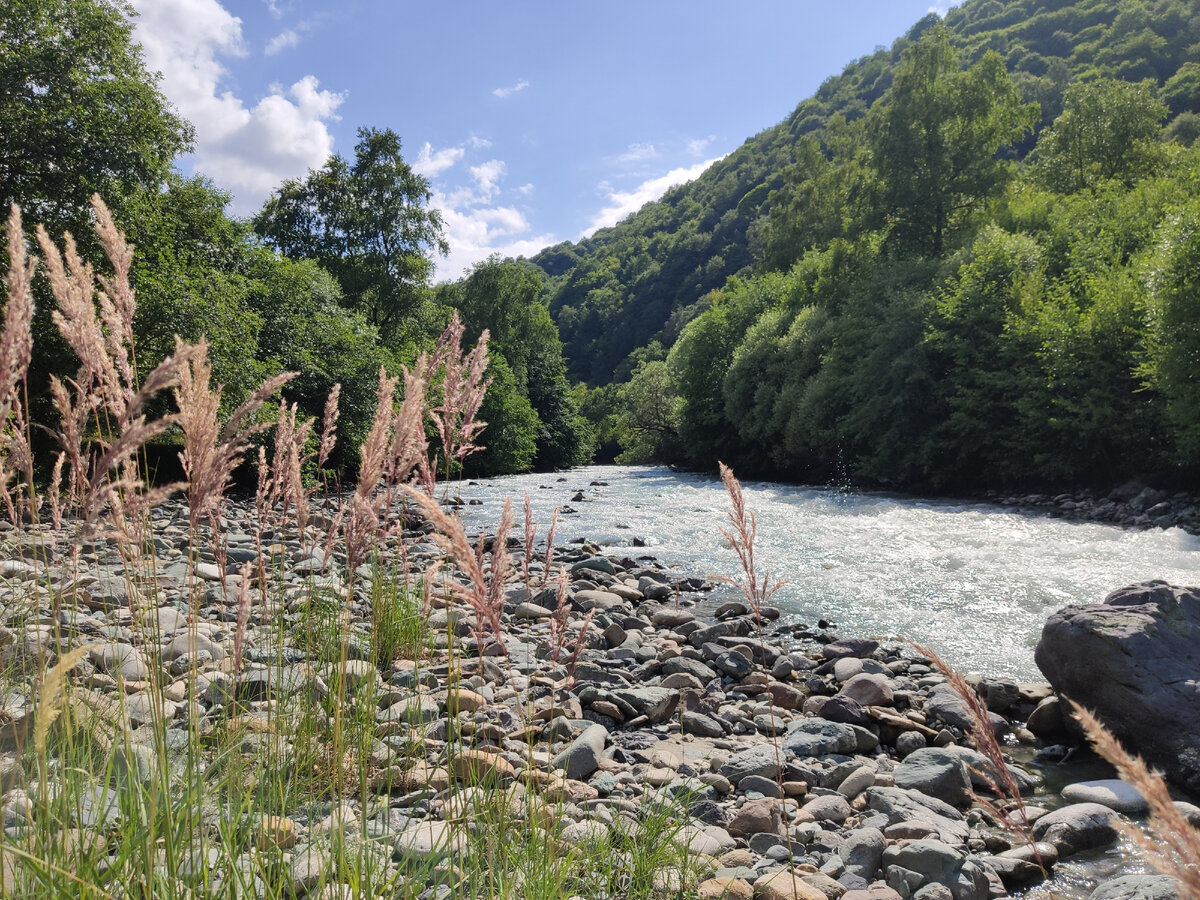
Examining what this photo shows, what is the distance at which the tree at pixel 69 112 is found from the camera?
1353cm

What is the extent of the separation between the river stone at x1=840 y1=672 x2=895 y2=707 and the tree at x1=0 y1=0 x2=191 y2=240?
15.7 metres

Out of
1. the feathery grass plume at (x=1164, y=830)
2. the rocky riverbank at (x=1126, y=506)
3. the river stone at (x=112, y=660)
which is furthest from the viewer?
the rocky riverbank at (x=1126, y=506)

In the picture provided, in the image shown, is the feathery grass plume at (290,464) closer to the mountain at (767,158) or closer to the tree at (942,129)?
the tree at (942,129)

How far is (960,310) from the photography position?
2052 cm

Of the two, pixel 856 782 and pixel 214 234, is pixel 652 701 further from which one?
pixel 214 234

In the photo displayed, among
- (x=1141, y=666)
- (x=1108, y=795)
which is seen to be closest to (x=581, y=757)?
(x=1108, y=795)

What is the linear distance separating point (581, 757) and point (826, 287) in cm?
2901

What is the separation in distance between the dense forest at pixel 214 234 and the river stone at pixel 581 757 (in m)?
2.30

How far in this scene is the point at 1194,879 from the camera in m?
0.78

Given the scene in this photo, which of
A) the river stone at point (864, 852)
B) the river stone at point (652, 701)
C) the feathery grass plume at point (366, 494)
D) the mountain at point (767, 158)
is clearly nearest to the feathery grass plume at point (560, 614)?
the feathery grass plume at point (366, 494)

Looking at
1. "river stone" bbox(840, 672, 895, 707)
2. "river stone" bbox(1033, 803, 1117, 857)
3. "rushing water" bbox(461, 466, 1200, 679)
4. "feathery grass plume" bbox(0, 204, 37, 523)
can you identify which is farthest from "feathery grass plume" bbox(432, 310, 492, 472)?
"rushing water" bbox(461, 466, 1200, 679)

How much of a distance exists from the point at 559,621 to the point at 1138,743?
4.98m

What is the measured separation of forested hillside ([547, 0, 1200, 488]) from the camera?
1639 centimetres

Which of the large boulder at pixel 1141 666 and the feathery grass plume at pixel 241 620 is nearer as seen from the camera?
the feathery grass plume at pixel 241 620
